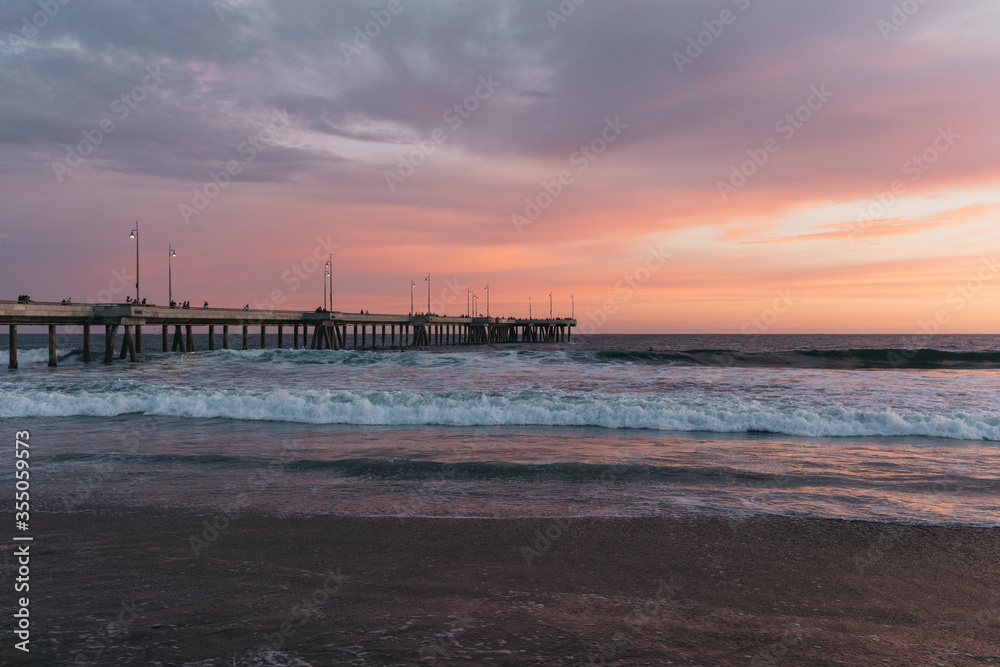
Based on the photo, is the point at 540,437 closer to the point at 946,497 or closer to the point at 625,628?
the point at 946,497

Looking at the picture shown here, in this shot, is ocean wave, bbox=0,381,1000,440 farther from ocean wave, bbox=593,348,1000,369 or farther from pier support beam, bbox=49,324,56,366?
pier support beam, bbox=49,324,56,366

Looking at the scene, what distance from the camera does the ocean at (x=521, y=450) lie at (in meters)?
7.96

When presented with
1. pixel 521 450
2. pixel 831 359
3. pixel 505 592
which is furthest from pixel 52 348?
pixel 831 359

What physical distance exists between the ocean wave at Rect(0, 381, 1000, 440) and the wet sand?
7.81 meters

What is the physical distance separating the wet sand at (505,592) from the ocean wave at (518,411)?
307 inches

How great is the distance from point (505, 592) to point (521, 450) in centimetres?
654

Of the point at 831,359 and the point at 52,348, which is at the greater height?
the point at 52,348

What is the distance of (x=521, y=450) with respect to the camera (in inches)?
455

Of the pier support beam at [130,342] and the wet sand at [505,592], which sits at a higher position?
the pier support beam at [130,342]

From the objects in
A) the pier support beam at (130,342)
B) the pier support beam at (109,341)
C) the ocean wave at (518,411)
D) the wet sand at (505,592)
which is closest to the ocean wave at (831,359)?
the ocean wave at (518,411)

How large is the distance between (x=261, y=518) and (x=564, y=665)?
450 centimetres

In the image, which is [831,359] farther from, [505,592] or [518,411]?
[505,592]

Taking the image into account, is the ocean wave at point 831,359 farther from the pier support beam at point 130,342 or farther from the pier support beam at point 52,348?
the pier support beam at point 52,348

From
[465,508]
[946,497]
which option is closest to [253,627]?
[465,508]
